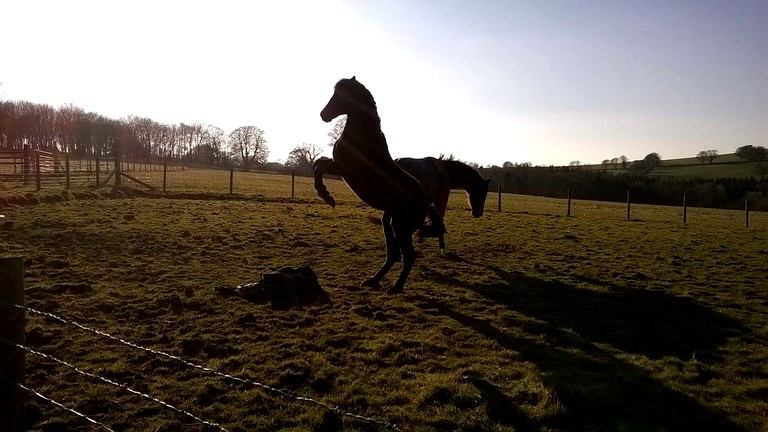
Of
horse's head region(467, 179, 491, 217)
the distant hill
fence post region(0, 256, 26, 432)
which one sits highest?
the distant hill

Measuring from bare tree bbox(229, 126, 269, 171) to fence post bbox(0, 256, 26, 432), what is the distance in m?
97.4

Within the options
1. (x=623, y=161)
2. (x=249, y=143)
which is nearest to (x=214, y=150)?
(x=249, y=143)

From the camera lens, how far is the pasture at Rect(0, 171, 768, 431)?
4332 millimetres

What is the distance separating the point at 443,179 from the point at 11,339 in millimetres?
9376

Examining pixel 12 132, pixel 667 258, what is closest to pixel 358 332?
pixel 667 258

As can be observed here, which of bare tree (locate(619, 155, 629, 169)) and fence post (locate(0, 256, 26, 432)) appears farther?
bare tree (locate(619, 155, 629, 169))

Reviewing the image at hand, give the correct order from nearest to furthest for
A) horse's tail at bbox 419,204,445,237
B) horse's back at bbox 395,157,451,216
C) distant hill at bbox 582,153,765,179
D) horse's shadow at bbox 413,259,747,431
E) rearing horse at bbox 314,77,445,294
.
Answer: horse's shadow at bbox 413,259,747,431, rearing horse at bbox 314,77,445,294, horse's tail at bbox 419,204,445,237, horse's back at bbox 395,157,451,216, distant hill at bbox 582,153,765,179

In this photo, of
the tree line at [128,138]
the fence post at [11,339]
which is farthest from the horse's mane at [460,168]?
the tree line at [128,138]

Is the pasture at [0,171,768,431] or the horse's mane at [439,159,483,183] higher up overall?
the horse's mane at [439,159,483,183]

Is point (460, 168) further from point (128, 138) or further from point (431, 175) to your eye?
point (128, 138)

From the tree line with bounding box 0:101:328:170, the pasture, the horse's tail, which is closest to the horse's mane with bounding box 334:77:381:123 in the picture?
the horse's tail

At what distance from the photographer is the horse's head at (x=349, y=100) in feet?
24.2

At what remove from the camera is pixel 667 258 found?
1371 cm

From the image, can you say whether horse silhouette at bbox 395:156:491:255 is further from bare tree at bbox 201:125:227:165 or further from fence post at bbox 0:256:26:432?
bare tree at bbox 201:125:227:165
